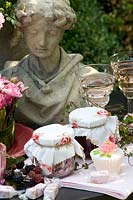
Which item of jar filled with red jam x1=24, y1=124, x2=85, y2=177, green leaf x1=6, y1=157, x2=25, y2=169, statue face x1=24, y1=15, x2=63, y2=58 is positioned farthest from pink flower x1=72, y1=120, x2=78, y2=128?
statue face x1=24, y1=15, x2=63, y2=58

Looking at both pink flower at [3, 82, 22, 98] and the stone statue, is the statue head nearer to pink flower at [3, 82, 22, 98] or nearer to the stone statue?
the stone statue

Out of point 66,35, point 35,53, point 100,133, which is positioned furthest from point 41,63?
point 66,35

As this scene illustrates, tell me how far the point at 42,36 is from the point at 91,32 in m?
1.75

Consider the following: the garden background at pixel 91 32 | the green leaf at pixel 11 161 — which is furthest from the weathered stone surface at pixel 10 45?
the green leaf at pixel 11 161

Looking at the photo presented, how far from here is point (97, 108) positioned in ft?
6.28

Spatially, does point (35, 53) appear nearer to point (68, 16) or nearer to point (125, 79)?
point (68, 16)

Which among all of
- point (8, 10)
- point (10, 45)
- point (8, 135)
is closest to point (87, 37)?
point (10, 45)

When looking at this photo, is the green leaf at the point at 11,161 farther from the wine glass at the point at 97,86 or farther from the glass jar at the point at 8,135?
the wine glass at the point at 97,86

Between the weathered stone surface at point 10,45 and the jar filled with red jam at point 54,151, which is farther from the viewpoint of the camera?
the weathered stone surface at point 10,45

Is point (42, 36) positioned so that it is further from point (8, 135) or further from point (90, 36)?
point (90, 36)

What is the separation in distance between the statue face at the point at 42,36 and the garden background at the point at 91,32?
73 mm

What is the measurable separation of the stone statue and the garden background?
9 cm

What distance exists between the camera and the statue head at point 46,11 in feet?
6.51

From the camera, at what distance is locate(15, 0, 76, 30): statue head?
6.51ft
